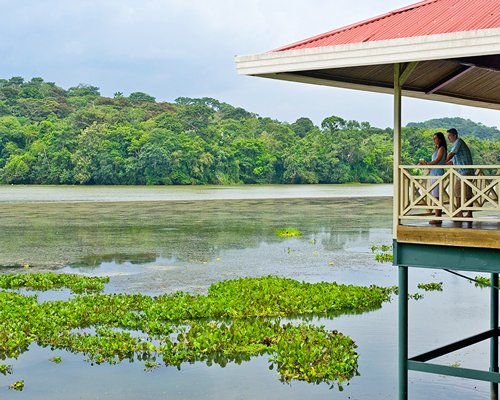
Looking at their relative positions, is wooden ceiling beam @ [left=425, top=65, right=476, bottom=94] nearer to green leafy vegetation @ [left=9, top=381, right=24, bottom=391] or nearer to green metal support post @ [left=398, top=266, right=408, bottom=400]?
green metal support post @ [left=398, top=266, right=408, bottom=400]

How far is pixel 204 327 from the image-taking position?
50.4 ft

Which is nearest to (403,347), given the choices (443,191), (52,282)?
(443,191)

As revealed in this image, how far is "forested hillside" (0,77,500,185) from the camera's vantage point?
85.9m

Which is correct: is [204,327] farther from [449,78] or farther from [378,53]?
[378,53]

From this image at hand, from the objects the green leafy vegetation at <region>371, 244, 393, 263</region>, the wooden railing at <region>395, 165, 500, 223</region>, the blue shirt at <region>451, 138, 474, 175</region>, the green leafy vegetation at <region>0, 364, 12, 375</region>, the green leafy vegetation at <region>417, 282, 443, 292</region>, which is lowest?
the green leafy vegetation at <region>0, 364, 12, 375</region>

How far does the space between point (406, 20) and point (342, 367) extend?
523 centimetres

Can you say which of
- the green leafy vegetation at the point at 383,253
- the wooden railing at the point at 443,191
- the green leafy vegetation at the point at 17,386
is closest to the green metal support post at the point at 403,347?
the wooden railing at the point at 443,191

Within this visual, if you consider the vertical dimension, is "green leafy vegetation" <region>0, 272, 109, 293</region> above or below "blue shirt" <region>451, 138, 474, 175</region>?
below

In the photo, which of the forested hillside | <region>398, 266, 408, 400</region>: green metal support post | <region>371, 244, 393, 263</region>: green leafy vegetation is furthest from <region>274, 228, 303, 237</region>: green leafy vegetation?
the forested hillside

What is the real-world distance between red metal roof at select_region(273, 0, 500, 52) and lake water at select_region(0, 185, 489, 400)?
4877mm

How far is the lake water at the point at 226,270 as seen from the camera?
41.1 ft

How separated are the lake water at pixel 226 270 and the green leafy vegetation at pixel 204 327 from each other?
12.6 inches

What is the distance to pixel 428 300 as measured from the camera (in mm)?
19281

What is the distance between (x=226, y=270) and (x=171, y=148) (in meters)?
63.4
